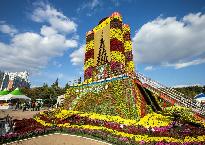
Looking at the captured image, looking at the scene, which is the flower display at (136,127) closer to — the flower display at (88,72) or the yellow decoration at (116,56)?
the yellow decoration at (116,56)

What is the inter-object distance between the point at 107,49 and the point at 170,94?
17.5 meters

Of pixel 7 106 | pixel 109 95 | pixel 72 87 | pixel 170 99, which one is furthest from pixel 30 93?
pixel 170 99

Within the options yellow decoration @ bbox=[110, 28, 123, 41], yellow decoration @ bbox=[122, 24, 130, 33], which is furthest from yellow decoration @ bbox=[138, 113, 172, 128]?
yellow decoration @ bbox=[122, 24, 130, 33]

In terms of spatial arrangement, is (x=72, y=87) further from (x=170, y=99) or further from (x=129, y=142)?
(x=129, y=142)

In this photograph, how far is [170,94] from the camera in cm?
2338

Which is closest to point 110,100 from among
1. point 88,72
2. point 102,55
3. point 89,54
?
point 102,55

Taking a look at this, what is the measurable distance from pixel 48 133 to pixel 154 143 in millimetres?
9012

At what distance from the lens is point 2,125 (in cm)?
1992

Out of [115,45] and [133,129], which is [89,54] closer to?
[115,45]

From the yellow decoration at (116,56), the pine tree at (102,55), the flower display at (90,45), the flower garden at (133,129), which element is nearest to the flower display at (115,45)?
the yellow decoration at (116,56)

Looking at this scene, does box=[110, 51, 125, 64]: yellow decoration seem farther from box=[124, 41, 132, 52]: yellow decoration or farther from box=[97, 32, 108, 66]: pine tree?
box=[124, 41, 132, 52]: yellow decoration

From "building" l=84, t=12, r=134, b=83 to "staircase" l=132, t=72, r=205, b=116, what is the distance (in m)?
7.99

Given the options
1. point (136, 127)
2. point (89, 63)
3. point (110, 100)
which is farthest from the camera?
point (89, 63)

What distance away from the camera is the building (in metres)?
36.8
